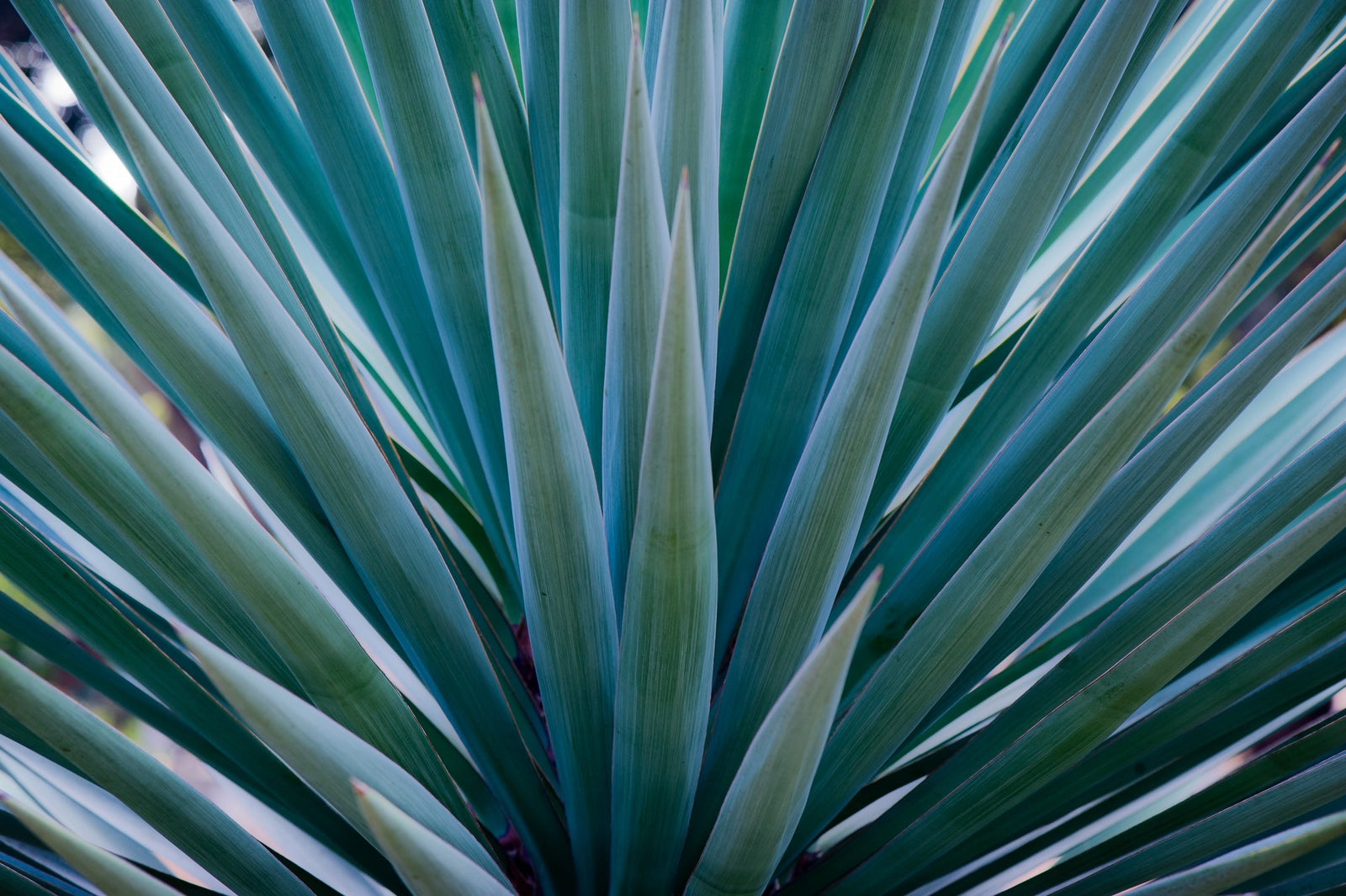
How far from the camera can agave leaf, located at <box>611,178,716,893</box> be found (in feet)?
1.20

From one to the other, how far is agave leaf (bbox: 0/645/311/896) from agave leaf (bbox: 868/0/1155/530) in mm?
460

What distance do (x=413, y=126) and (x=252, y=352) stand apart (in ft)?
0.80

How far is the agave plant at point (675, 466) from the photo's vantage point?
0.43 metres

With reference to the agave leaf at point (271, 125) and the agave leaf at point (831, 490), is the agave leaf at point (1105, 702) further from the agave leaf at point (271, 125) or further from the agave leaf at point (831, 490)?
the agave leaf at point (271, 125)

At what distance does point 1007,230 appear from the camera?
596mm

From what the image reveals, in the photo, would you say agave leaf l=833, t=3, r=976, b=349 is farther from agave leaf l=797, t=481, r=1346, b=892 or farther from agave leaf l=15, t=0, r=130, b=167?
agave leaf l=15, t=0, r=130, b=167

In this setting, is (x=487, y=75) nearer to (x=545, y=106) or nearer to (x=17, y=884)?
(x=545, y=106)

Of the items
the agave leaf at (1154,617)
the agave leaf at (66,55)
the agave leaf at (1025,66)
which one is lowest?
the agave leaf at (1154,617)

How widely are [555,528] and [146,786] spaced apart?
0.25 metres

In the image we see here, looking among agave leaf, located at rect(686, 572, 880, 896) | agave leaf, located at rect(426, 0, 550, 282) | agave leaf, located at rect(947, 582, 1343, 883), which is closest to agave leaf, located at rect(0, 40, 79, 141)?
agave leaf, located at rect(426, 0, 550, 282)

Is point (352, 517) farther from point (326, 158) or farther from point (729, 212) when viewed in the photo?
point (729, 212)

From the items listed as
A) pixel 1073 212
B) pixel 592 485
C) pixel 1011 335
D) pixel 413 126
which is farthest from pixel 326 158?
pixel 1073 212

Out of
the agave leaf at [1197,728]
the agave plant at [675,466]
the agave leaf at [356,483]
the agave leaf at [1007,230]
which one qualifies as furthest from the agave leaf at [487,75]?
the agave leaf at [1197,728]

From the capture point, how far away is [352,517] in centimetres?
53
